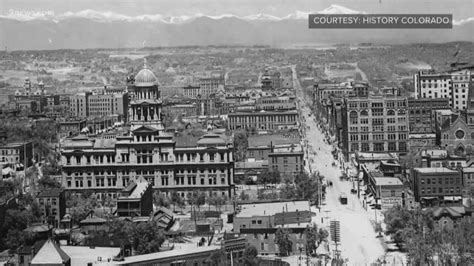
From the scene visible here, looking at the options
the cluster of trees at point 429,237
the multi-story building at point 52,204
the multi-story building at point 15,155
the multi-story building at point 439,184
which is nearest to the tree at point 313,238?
the cluster of trees at point 429,237

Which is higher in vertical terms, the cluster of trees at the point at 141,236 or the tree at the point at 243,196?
the tree at the point at 243,196

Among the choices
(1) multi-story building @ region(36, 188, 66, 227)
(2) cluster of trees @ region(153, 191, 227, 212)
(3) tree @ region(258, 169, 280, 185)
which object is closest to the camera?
(1) multi-story building @ region(36, 188, 66, 227)

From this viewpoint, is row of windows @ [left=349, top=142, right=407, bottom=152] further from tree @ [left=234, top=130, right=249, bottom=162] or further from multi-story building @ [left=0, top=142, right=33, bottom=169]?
multi-story building @ [left=0, top=142, right=33, bottom=169]

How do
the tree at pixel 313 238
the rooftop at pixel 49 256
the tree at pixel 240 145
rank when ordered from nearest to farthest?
the rooftop at pixel 49 256 → the tree at pixel 313 238 → the tree at pixel 240 145

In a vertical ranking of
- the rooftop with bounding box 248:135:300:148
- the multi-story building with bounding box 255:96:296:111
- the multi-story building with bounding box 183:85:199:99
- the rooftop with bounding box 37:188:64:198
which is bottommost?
the rooftop with bounding box 37:188:64:198

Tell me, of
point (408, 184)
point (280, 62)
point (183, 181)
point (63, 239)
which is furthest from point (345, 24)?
point (280, 62)

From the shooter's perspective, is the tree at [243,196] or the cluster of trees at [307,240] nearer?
the cluster of trees at [307,240]

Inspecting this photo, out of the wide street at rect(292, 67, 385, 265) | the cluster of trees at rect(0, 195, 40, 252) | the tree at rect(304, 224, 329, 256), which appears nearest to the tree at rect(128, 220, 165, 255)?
the cluster of trees at rect(0, 195, 40, 252)

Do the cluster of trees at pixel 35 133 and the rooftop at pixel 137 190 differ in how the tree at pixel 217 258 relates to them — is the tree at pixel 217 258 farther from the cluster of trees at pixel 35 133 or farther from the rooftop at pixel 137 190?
the cluster of trees at pixel 35 133
